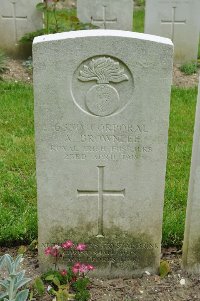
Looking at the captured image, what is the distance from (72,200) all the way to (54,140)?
0.47m

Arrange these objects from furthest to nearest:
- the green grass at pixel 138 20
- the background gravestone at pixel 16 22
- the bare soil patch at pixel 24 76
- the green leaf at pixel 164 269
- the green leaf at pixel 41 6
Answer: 1. the green grass at pixel 138 20
2. the background gravestone at pixel 16 22
3. the green leaf at pixel 41 6
4. the bare soil patch at pixel 24 76
5. the green leaf at pixel 164 269

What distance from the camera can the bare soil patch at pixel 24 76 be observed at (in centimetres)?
806

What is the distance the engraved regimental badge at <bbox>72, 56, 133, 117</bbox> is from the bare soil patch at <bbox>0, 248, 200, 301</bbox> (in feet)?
4.17

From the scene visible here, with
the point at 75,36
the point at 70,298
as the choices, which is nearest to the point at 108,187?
the point at 70,298

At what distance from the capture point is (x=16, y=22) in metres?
8.66

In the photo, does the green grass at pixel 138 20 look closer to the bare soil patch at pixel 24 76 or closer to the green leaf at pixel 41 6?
the bare soil patch at pixel 24 76

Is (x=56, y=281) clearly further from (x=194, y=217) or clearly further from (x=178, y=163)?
(x=178, y=163)

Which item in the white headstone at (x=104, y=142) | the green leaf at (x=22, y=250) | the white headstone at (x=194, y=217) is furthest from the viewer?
the green leaf at (x=22, y=250)

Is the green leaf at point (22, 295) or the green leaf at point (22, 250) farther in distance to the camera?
the green leaf at point (22, 250)

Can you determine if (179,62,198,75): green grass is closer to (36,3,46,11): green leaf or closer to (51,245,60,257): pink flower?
(36,3,46,11): green leaf

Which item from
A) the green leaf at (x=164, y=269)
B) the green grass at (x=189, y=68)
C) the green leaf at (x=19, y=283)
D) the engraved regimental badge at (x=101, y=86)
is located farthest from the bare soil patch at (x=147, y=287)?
the green grass at (x=189, y=68)

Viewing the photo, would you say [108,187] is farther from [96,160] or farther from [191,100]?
[191,100]

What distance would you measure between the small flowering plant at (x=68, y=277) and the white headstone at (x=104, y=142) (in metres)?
0.11

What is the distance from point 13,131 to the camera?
608 cm
